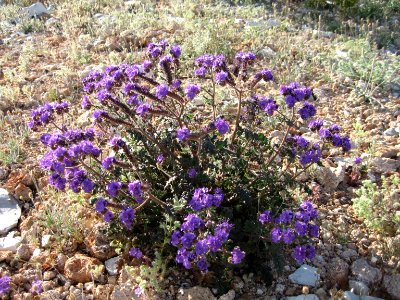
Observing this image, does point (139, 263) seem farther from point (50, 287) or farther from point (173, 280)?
point (50, 287)

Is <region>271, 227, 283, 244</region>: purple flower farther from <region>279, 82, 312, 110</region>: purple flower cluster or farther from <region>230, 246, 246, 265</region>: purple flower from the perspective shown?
<region>279, 82, 312, 110</region>: purple flower cluster

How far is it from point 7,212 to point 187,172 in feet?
5.50

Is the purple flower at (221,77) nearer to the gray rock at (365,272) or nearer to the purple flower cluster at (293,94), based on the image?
the purple flower cluster at (293,94)

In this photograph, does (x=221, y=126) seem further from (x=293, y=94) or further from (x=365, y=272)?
(x=365, y=272)

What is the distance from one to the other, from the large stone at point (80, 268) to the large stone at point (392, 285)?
6.36 feet

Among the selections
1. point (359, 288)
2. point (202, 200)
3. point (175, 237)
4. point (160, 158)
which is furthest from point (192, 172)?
point (359, 288)

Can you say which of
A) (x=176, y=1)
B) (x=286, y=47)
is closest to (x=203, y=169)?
(x=286, y=47)

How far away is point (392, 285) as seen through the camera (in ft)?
11.3

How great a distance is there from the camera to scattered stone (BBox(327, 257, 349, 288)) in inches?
137

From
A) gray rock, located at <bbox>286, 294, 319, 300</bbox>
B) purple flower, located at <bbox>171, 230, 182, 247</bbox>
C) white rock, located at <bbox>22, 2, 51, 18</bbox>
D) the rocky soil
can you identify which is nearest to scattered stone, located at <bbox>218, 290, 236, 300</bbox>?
the rocky soil

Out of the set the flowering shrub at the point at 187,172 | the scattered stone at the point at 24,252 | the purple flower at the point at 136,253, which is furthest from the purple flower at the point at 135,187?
the scattered stone at the point at 24,252

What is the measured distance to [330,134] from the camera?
3.32 meters

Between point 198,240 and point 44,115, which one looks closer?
point 198,240

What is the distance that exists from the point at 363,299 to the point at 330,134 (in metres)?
1.10
